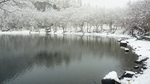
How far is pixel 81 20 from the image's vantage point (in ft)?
300

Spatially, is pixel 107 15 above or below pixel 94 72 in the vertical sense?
above

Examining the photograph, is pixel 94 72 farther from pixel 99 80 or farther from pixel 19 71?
pixel 19 71

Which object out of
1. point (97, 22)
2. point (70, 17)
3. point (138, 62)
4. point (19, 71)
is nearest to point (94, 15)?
point (97, 22)

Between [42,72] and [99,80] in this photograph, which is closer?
[99,80]

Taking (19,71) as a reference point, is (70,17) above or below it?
above

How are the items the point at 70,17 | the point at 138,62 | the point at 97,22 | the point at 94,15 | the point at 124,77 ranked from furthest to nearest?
the point at 70,17 → the point at 94,15 → the point at 97,22 → the point at 138,62 → the point at 124,77

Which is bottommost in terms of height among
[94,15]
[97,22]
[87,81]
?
[87,81]

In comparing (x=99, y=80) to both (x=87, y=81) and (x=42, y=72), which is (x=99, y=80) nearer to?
(x=87, y=81)

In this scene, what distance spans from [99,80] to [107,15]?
8311 cm

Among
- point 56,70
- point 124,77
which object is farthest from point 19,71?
point 124,77

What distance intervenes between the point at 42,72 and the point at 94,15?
279 ft

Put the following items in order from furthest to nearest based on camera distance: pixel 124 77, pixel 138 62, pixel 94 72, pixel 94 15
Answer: pixel 94 15 → pixel 138 62 → pixel 94 72 → pixel 124 77

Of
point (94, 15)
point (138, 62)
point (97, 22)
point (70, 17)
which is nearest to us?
point (138, 62)

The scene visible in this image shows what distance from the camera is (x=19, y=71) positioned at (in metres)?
15.9
